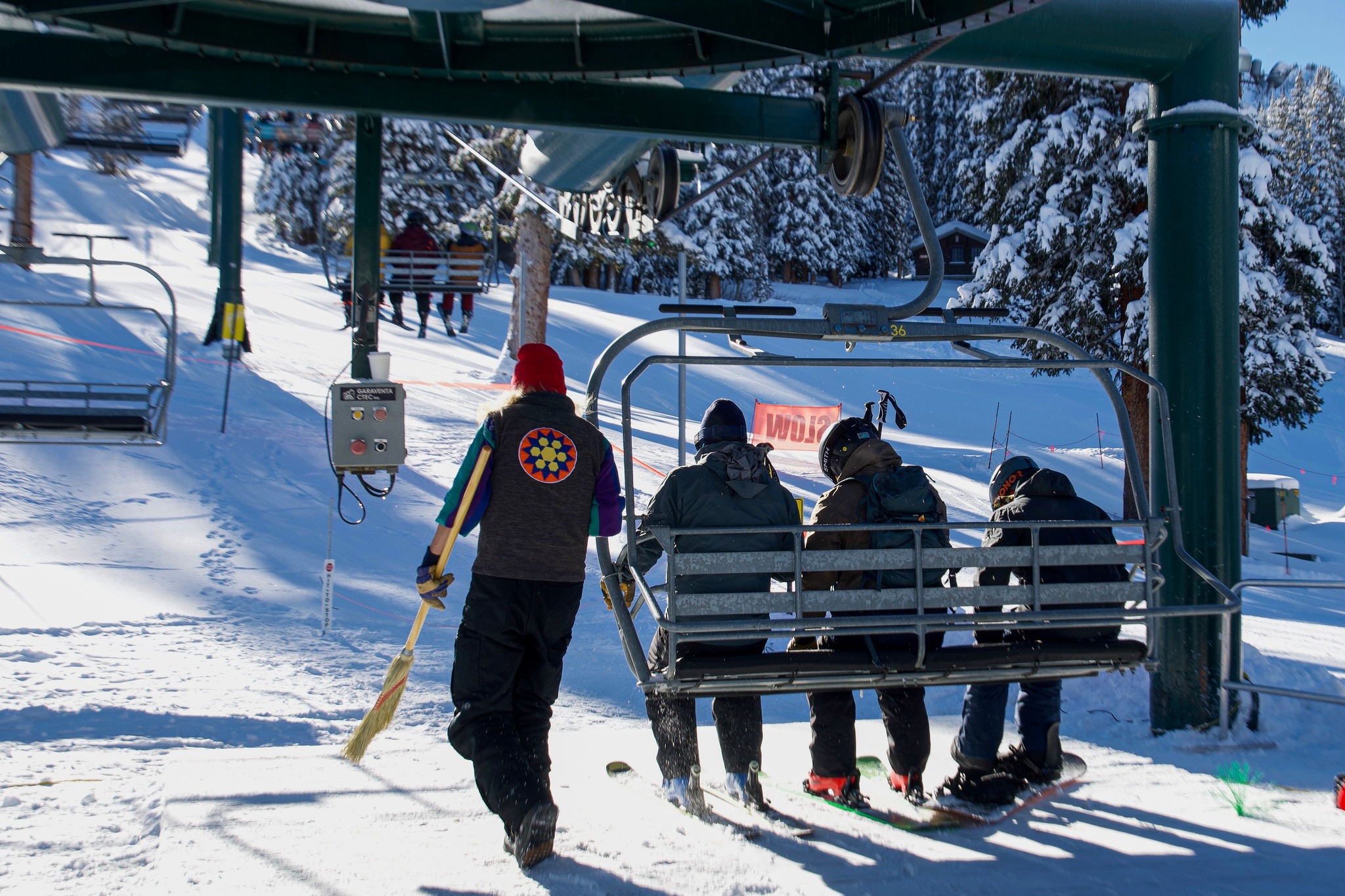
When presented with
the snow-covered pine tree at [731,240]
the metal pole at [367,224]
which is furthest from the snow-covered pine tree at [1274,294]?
the snow-covered pine tree at [731,240]

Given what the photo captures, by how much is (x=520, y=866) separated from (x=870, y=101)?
3.80m

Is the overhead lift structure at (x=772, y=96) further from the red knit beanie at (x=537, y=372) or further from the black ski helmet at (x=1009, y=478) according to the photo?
the red knit beanie at (x=537, y=372)

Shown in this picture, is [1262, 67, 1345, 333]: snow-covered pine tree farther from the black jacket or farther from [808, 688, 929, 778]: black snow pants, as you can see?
[808, 688, 929, 778]: black snow pants

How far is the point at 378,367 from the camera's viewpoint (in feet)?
20.3

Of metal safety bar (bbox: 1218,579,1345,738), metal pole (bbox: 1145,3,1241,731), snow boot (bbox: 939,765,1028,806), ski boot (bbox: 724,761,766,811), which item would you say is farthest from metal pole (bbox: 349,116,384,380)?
metal safety bar (bbox: 1218,579,1345,738)

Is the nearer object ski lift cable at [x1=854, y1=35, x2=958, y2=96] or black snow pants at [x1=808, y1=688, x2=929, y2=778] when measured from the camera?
black snow pants at [x1=808, y1=688, x2=929, y2=778]

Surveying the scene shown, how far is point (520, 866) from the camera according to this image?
3762 mm

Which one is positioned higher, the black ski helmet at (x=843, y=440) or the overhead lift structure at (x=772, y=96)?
the overhead lift structure at (x=772, y=96)

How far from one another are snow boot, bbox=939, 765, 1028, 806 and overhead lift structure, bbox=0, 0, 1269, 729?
165 cm

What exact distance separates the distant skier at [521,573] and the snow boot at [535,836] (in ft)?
0.10

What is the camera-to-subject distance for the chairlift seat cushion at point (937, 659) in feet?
12.8

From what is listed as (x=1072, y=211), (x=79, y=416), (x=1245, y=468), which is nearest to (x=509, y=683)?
(x=79, y=416)

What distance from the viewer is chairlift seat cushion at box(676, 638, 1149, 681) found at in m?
3.89

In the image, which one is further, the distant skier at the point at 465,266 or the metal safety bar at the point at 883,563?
the distant skier at the point at 465,266
